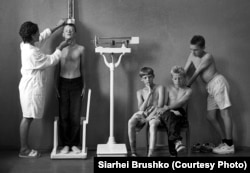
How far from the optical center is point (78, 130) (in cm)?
435

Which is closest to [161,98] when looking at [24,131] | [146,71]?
[146,71]

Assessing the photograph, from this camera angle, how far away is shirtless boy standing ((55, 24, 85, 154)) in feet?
14.1

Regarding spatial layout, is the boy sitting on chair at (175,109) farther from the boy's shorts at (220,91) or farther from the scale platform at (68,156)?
the scale platform at (68,156)

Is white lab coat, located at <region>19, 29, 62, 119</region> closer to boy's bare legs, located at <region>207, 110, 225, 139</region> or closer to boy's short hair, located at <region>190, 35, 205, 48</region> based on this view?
boy's short hair, located at <region>190, 35, 205, 48</region>

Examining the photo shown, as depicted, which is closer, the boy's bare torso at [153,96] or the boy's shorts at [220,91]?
the boy's bare torso at [153,96]

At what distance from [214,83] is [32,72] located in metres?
1.95

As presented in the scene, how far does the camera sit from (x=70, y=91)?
14.2 feet

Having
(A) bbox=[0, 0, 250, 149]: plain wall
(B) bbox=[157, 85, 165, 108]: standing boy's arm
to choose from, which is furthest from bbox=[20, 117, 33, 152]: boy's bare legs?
(B) bbox=[157, 85, 165, 108]: standing boy's arm

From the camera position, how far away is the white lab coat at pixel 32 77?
4.05 meters

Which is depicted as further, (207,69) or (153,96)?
(207,69)

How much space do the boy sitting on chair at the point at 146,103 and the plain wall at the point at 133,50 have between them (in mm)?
340

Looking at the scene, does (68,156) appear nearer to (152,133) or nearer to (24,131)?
(24,131)

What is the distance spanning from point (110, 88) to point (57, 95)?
0.59 m

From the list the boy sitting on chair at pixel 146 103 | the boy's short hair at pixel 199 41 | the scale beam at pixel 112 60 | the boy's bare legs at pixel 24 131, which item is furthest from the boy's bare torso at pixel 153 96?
the boy's bare legs at pixel 24 131
